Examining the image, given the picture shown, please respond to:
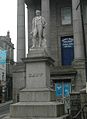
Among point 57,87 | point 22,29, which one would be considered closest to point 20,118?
point 57,87

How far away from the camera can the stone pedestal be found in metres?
12.6

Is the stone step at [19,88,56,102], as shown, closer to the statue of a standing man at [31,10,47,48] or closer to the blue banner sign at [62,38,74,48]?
the statue of a standing man at [31,10,47,48]

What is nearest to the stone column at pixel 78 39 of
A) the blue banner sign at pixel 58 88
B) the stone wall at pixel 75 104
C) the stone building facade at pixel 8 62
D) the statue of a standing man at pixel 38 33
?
the blue banner sign at pixel 58 88

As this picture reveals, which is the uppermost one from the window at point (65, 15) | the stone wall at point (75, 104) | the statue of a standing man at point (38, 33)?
the window at point (65, 15)

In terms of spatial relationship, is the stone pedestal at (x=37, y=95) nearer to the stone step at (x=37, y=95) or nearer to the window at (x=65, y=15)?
the stone step at (x=37, y=95)

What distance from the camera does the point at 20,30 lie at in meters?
35.7

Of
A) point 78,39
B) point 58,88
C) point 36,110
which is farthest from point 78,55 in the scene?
point 36,110

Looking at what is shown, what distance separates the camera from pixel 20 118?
12.8m

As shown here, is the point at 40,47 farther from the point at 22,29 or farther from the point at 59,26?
the point at 59,26

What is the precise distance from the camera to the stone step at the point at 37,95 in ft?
42.8

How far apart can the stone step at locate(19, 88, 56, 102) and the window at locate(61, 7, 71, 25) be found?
27.8 metres

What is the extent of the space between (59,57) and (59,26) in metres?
4.38

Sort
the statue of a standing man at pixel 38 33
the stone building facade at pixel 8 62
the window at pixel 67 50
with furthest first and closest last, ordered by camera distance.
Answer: the stone building facade at pixel 8 62 < the window at pixel 67 50 < the statue of a standing man at pixel 38 33

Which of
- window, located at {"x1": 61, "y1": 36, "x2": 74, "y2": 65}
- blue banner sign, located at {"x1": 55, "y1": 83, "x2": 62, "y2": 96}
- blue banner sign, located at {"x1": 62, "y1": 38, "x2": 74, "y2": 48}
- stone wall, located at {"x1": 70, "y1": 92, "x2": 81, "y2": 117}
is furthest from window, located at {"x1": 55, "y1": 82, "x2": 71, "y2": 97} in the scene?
stone wall, located at {"x1": 70, "y1": 92, "x2": 81, "y2": 117}
